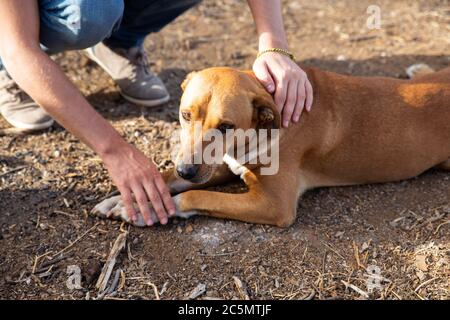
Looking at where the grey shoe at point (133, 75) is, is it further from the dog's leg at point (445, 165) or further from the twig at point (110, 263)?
the dog's leg at point (445, 165)

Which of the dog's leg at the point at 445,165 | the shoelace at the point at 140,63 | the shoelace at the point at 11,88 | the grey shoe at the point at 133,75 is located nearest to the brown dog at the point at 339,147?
the dog's leg at the point at 445,165

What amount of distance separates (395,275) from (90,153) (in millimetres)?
2284

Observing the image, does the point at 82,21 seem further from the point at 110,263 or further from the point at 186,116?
the point at 110,263

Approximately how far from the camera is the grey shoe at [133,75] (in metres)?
4.64

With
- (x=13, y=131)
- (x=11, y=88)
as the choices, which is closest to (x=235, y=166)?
(x=13, y=131)

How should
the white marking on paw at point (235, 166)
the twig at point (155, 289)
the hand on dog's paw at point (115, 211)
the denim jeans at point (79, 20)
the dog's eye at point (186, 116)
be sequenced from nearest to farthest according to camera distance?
the twig at point (155, 289) → the dog's eye at point (186, 116) → the hand on dog's paw at point (115, 211) → the denim jeans at point (79, 20) → the white marking on paw at point (235, 166)

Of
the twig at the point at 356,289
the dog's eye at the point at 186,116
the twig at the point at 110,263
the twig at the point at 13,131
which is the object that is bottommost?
the twig at the point at 356,289

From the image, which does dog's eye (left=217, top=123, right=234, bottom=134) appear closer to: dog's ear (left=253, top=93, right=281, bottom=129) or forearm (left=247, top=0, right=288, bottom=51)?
dog's ear (left=253, top=93, right=281, bottom=129)

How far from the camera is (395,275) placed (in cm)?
322

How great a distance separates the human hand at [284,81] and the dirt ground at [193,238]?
27.7 inches

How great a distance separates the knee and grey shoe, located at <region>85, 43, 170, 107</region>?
2.67 feet

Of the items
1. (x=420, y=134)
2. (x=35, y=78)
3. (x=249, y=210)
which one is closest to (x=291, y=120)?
(x=249, y=210)

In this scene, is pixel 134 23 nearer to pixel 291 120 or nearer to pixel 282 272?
pixel 291 120

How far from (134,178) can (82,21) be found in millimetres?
1133
